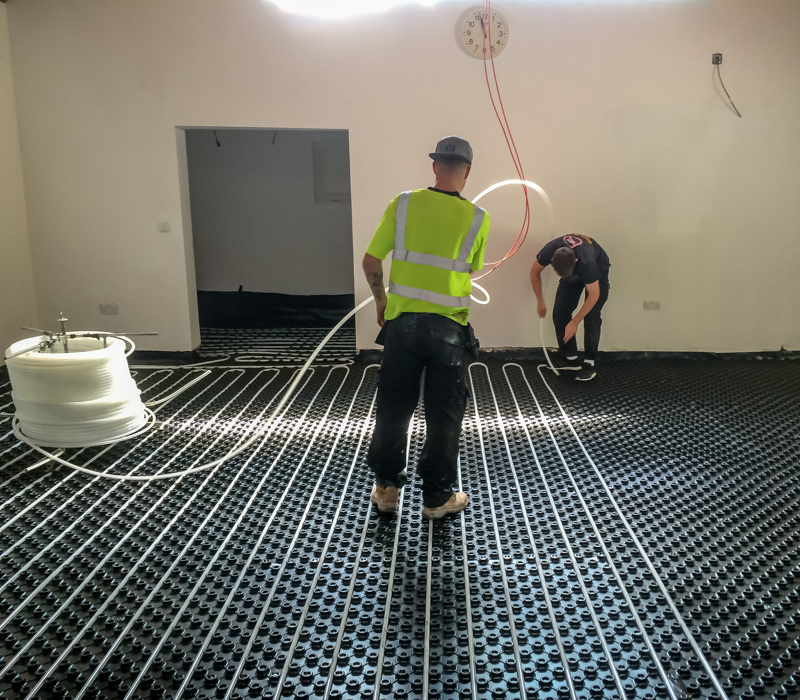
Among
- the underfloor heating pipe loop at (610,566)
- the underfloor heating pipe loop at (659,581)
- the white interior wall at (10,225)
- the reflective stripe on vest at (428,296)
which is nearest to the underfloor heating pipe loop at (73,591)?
the reflective stripe on vest at (428,296)

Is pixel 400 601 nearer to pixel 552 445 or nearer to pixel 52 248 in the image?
pixel 552 445

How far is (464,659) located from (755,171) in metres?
4.61

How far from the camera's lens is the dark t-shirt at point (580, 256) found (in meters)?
4.29

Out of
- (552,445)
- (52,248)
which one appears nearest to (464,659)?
(552,445)

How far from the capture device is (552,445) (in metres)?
3.27

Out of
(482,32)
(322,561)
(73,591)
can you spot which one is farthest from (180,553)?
(482,32)

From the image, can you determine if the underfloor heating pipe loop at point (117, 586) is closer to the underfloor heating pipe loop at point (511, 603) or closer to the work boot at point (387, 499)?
the work boot at point (387, 499)

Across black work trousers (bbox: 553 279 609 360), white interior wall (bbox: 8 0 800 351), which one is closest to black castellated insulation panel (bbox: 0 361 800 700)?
black work trousers (bbox: 553 279 609 360)

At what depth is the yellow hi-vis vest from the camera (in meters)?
2.34

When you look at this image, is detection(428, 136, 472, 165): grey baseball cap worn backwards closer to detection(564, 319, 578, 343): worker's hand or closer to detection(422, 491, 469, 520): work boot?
detection(422, 491, 469, 520): work boot

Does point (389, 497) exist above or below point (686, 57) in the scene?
below

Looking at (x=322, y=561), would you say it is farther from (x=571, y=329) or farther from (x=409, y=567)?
(x=571, y=329)

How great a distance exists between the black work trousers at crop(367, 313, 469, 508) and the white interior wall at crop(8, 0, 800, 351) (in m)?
2.57

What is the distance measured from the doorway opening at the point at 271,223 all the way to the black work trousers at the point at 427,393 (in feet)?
13.7
